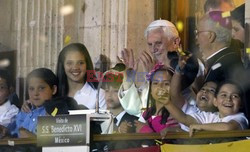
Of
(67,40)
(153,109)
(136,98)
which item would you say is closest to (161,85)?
(153,109)

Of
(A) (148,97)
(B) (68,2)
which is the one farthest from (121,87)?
(B) (68,2)

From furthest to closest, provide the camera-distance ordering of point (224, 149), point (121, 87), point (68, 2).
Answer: point (68, 2)
point (121, 87)
point (224, 149)

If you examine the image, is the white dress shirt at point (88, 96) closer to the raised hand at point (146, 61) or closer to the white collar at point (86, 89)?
the white collar at point (86, 89)

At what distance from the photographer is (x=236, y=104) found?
1194 centimetres

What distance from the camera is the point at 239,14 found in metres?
12.7

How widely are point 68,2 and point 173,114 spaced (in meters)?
2.93

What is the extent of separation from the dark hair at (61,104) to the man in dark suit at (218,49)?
197 cm

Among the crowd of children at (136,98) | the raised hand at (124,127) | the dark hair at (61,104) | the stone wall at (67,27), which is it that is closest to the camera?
the crowd of children at (136,98)

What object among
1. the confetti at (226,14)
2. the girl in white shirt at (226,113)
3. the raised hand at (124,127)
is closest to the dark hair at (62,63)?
the raised hand at (124,127)

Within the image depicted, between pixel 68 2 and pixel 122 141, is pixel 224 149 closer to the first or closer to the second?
pixel 122 141

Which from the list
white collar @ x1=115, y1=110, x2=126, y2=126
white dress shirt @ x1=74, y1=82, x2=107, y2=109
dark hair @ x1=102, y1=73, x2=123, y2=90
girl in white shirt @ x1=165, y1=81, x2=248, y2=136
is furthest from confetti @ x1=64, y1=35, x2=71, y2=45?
girl in white shirt @ x1=165, y1=81, x2=248, y2=136

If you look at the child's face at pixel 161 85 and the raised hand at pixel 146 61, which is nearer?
the child's face at pixel 161 85

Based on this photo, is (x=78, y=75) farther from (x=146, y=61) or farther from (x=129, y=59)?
(x=146, y=61)

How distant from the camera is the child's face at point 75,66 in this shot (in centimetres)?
1392
